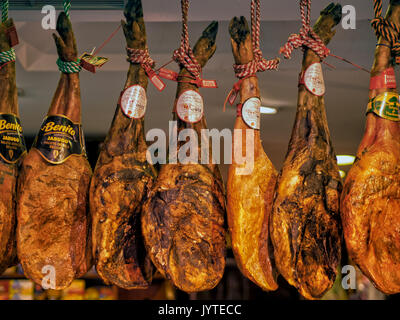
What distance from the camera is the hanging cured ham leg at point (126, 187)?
140 centimetres

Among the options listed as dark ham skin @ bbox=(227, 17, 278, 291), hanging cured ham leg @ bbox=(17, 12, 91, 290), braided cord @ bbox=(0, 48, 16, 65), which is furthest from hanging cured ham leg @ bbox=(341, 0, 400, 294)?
braided cord @ bbox=(0, 48, 16, 65)

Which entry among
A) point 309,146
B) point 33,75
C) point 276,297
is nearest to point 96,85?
point 33,75

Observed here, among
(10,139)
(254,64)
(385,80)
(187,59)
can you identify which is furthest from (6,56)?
(385,80)

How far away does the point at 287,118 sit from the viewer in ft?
11.0

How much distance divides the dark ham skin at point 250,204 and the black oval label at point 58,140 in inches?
22.7

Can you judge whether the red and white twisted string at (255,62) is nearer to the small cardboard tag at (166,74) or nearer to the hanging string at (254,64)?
the hanging string at (254,64)

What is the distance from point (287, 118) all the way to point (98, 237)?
7.55 ft

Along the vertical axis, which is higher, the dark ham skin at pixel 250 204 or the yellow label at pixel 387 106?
the yellow label at pixel 387 106

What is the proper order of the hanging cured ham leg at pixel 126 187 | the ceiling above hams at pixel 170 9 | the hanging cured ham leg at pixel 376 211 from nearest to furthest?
the hanging cured ham leg at pixel 376 211 < the hanging cured ham leg at pixel 126 187 < the ceiling above hams at pixel 170 9

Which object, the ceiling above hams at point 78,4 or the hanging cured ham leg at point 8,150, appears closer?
the hanging cured ham leg at point 8,150

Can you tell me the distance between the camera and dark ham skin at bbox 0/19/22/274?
145 centimetres

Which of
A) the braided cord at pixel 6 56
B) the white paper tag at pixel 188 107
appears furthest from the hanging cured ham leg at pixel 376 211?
the braided cord at pixel 6 56

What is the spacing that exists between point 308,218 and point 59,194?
841mm
